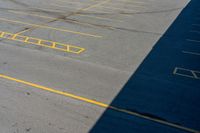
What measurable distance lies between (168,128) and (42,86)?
4684mm

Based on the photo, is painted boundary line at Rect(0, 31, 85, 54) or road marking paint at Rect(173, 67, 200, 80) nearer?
→ road marking paint at Rect(173, 67, 200, 80)

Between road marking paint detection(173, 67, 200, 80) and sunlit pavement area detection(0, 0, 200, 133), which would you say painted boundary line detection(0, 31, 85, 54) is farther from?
road marking paint detection(173, 67, 200, 80)

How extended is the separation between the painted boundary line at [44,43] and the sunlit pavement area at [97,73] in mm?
51

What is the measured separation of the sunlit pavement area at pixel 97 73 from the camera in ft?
25.6

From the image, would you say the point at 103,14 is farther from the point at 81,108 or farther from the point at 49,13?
the point at 81,108

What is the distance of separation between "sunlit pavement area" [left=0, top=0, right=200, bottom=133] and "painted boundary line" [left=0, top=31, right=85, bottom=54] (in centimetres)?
5

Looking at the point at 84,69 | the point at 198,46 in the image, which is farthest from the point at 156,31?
the point at 84,69

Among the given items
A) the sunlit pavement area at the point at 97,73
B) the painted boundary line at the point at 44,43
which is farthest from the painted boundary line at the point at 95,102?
the painted boundary line at the point at 44,43

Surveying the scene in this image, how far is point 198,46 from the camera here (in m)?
14.9

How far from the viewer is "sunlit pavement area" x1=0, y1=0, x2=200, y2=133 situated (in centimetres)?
780

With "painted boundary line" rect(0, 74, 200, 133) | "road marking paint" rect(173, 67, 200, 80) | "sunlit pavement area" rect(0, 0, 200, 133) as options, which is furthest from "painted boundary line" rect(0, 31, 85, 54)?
"road marking paint" rect(173, 67, 200, 80)

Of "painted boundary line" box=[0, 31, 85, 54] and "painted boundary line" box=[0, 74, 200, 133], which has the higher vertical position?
"painted boundary line" box=[0, 31, 85, 54]

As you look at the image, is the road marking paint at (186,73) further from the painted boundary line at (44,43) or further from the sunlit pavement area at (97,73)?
the painted boundary line at (44,43)

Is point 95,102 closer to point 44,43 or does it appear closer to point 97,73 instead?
point 97,73
